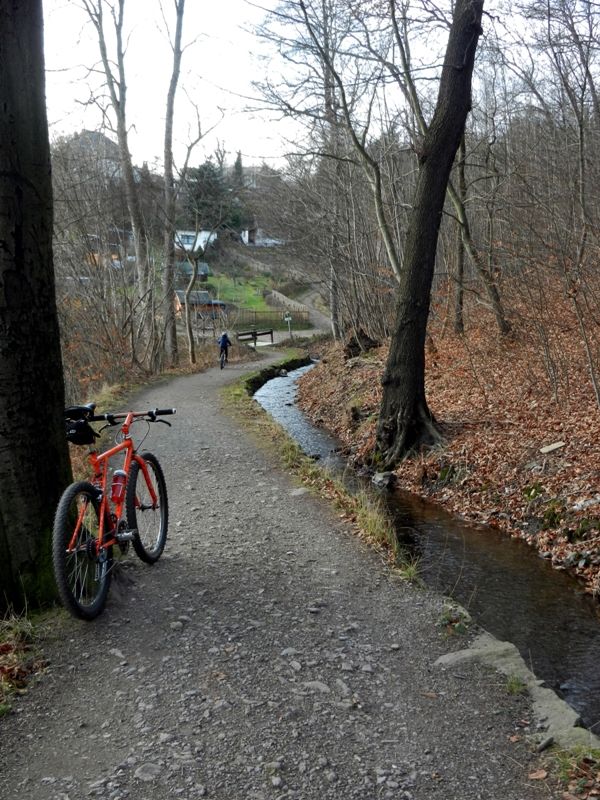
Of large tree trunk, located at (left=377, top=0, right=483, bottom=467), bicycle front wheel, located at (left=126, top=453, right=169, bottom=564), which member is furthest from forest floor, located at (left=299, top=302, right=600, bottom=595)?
bicycle front wheel, located at (left=126, top=453, right=169, bottom=564)

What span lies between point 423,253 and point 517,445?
3.29 meters

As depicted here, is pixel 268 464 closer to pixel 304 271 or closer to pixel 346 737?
pixel 346 737

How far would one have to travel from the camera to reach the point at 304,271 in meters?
31.8

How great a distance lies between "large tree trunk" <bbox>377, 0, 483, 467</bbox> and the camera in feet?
32.0

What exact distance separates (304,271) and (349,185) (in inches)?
408

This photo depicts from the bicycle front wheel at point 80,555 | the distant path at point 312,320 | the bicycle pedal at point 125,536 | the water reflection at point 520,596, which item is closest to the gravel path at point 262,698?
the bicycle front wheel at point 80,555

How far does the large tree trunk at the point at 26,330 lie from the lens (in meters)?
4.22

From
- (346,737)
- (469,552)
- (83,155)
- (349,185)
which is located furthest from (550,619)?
(83,155)

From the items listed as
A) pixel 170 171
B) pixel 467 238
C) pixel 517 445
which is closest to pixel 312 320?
pixel 170 171

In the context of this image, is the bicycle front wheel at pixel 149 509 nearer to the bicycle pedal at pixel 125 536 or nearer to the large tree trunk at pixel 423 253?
the bicycle pedal at pixel 125 536

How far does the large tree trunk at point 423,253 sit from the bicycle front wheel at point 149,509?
19.2 feet

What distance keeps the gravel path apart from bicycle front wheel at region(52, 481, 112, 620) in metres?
0.22

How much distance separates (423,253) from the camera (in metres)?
10.4

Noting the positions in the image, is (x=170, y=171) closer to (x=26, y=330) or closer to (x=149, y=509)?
(x=149, y=509)
